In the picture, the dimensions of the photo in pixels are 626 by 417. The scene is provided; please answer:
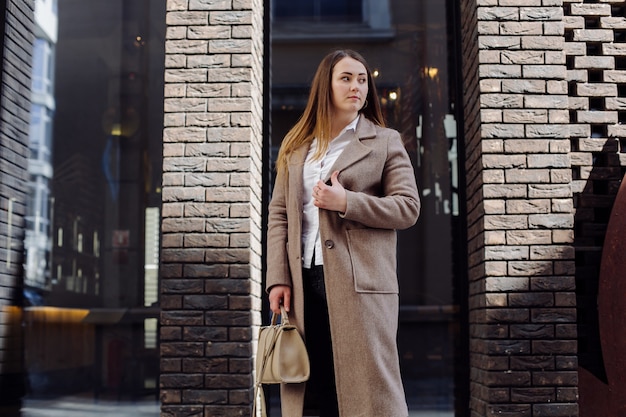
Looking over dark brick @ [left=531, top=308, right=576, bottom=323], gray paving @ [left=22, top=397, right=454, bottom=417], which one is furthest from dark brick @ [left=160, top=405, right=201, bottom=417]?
dark brick @ [left=531, top=308, right=576, bottom=323]

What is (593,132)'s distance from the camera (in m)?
4.55

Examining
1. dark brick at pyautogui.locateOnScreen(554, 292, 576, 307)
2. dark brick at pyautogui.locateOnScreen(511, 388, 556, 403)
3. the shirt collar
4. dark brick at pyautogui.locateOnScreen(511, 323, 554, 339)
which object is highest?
the shirt collar

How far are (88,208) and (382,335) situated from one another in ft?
11.9

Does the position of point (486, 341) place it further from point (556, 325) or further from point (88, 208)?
point (88, 208)

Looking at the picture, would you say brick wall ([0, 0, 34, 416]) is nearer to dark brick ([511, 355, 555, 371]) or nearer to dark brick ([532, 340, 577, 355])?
dark brick ([511, 355, 555, 371])

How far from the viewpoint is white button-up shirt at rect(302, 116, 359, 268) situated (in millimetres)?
2992

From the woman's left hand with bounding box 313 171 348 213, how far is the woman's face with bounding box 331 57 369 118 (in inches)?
16.9

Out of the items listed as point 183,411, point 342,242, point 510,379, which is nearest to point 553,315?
point 510,379

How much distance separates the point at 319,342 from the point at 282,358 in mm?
197

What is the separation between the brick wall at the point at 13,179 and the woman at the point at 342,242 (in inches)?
105

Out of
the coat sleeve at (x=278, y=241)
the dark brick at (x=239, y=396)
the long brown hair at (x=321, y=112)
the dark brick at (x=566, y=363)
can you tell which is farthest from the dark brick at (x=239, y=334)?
the dark brick at (x=566, y=363)

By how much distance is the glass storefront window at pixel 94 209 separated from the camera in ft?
17.9

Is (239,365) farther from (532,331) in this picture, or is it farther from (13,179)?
(13,179)

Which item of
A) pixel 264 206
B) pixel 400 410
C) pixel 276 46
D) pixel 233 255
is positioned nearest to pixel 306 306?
pixel 400 410
